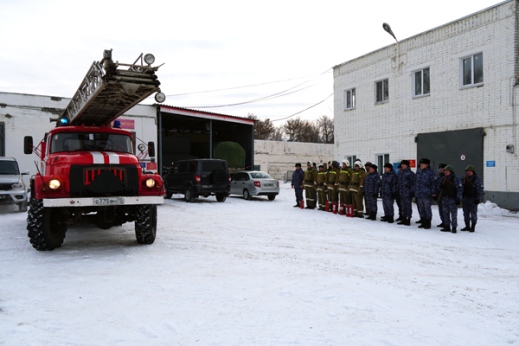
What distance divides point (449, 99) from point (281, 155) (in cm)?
3166

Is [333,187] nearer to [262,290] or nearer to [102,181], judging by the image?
[102,181]

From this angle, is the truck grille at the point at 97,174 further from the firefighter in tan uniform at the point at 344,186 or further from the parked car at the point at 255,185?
the parked car at the point at 255,185

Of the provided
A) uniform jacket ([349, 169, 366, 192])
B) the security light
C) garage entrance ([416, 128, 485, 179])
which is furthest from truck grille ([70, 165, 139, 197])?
garage entrance ([416, 128, 485, 179])

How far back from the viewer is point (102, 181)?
808 centimetres

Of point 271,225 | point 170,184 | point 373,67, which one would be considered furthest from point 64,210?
point 373,67

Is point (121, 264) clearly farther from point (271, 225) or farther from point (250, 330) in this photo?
point (271, 225)

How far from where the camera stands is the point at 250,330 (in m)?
4.34

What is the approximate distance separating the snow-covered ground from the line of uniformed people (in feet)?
3.69

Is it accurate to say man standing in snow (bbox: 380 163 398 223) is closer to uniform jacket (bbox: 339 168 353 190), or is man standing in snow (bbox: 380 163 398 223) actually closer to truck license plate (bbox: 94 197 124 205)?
uniform jacket (bbox: 339 168 353 190)

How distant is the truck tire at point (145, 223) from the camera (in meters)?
8.49

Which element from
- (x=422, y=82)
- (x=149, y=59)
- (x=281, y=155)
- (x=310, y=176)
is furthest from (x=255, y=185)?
(x=281, y=155)

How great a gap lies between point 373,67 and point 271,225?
12.5 meters

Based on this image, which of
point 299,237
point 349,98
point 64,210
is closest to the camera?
point 64,210

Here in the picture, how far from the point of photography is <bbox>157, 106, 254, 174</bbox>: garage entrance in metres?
27.9
